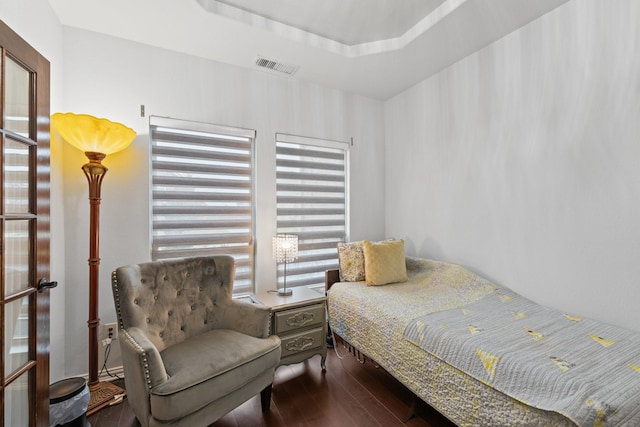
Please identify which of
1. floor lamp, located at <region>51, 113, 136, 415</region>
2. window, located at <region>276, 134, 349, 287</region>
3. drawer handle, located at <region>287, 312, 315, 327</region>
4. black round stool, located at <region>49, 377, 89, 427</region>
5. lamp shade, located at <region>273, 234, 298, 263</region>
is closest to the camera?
black round stool, located at <region>49, 377, 89, 427</region>

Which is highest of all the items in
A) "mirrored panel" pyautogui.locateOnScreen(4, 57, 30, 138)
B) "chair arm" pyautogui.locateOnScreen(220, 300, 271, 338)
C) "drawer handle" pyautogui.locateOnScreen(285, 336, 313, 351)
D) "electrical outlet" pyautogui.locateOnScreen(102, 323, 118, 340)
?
"mirrored panel" pyautogui.locateOnScreen(4, 57, 30, 138)

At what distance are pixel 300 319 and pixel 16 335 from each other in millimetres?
1588

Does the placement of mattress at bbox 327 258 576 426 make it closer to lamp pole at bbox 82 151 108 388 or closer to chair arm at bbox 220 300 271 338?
chair arm at bbox 220 300 271 338

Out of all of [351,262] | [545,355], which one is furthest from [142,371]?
[545,355]

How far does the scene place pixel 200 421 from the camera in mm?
1482

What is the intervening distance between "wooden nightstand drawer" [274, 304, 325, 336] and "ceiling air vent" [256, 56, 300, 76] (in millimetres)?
2224

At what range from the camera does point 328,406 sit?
192cm

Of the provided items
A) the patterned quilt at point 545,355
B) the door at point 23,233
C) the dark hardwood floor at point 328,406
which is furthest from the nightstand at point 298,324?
the door at point 23,233

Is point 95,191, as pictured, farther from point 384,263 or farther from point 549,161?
point 549,161

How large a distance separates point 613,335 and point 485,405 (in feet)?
3.15

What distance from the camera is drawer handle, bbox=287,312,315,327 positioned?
224 cm

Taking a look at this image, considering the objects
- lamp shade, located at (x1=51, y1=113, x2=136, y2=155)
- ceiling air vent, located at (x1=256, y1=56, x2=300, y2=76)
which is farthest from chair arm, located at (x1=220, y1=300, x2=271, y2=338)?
ceiling air vent, located at (x1=256, y1=56, x2=300, y2=76)

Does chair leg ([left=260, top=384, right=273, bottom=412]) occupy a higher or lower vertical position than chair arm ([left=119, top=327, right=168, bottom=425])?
lower

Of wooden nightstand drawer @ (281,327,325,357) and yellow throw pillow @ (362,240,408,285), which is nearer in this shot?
wooden nightstand drawer @ (281,327,325,357)
